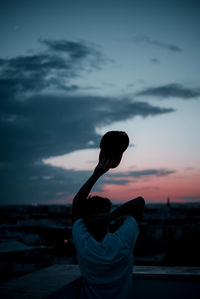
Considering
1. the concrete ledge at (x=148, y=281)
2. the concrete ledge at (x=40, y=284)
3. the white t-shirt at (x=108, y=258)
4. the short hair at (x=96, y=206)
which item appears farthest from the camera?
the concrete ledge at (x=148, y=281)

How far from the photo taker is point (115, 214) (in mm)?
1609

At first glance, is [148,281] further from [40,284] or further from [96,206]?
[96,206]

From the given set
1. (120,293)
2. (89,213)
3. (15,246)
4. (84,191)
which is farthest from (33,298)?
(15,246)

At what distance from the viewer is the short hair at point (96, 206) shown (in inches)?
66.6

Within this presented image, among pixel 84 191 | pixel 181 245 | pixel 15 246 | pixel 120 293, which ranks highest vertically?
pixel 84 191

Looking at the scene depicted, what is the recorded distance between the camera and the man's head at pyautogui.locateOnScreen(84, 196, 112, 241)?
5.39 feet

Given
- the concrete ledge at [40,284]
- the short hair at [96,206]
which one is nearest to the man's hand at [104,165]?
the short hair at [96,206]

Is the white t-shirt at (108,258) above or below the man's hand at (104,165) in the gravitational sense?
below

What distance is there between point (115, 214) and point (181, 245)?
97.6 ft

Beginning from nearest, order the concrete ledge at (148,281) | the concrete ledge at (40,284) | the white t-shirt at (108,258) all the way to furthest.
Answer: the white t-shirt at (108,258), the concrete ledge at (40,284), the concrete ledge at (148,281)

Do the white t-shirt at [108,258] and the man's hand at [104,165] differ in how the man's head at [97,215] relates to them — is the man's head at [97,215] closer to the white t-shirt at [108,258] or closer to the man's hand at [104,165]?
the white t-shirt at [108,258]

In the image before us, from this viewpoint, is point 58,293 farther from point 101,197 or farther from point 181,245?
point 181,245

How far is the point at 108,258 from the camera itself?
1564mm

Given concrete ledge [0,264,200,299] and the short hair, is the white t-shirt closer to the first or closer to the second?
the short hair
